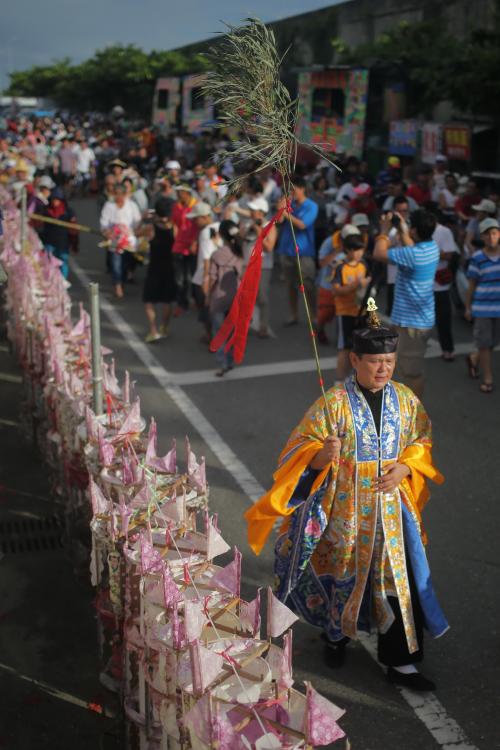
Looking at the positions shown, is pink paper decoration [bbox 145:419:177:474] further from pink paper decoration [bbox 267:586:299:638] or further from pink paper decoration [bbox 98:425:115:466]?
pink paper decoration [bbox 267:586:299:638]

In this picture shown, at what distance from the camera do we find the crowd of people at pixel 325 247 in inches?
318

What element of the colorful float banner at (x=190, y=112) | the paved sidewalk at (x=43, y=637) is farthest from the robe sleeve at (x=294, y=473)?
the colorful float banner at (x=190, y=112)

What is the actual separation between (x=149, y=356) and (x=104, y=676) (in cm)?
641

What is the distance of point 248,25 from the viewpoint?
422 cm

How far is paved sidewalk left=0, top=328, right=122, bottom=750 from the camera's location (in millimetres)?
4473

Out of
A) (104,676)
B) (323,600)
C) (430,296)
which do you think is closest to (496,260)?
(430,296)

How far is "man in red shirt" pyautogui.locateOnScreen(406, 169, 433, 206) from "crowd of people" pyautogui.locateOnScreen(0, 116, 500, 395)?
1.2 inches

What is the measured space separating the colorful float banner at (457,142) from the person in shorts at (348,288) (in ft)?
29.7

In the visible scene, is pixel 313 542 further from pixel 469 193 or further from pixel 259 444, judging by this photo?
pixel 469 193

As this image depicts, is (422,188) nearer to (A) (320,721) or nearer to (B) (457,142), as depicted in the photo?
(B) (457,142)

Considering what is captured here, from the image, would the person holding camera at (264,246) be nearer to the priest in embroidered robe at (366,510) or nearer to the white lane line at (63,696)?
the priest in embroidered robe at (366,510)

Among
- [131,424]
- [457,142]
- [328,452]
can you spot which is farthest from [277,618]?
[457,142]

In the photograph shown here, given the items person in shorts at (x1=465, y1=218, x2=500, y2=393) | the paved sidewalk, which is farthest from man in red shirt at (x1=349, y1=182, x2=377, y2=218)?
the paved sidewalk

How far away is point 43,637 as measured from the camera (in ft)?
17.1
